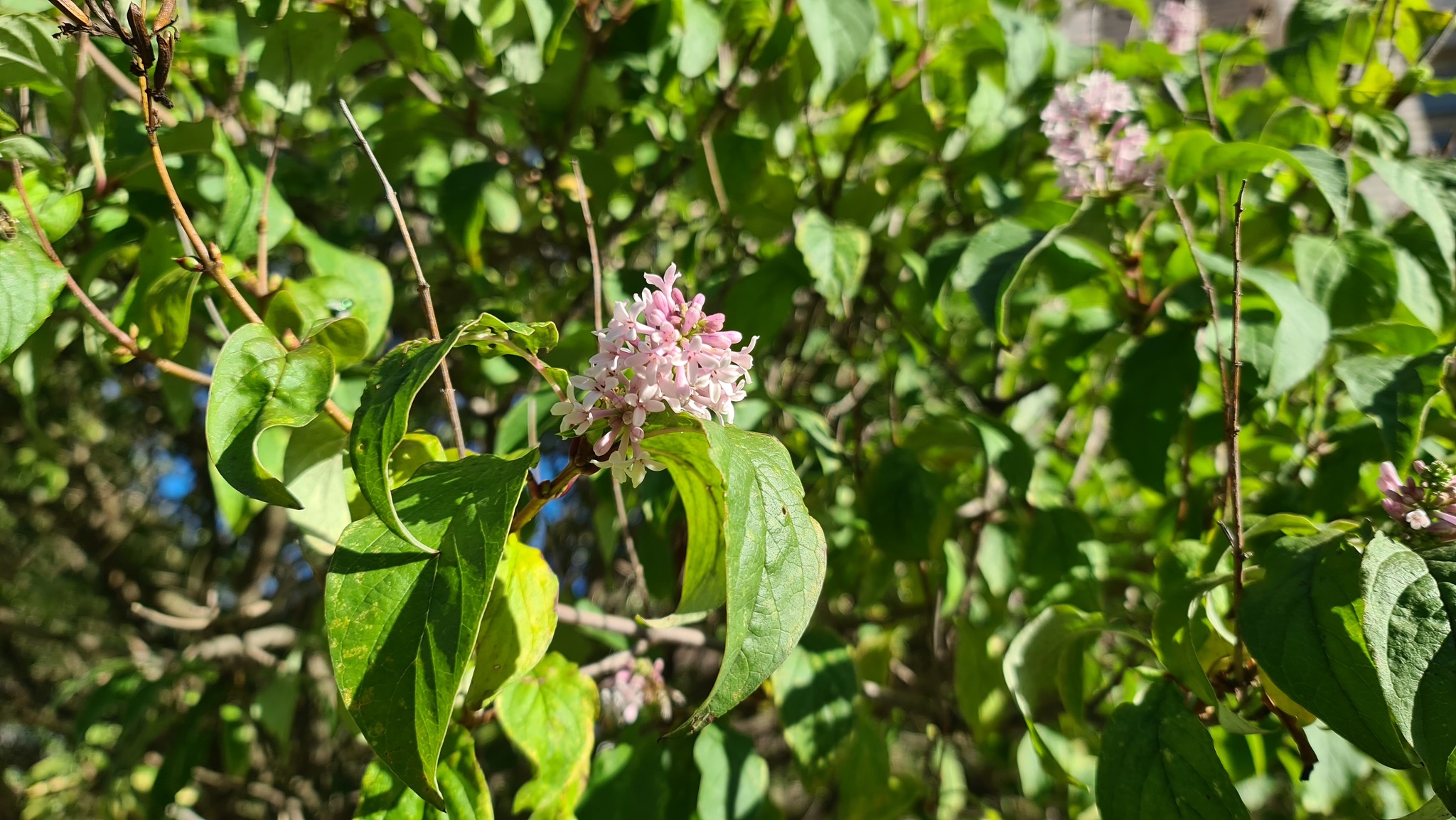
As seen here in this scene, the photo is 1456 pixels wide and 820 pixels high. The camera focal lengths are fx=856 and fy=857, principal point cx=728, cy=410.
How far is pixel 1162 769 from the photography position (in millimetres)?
792

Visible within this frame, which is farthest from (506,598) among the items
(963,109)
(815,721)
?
(963,109)

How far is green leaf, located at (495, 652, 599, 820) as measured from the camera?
3.00 feet

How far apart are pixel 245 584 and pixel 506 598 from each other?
2.18m

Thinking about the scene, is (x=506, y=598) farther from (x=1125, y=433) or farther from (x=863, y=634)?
(x=863, y=634)

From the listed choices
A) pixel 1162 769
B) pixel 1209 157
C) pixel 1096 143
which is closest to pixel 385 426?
pixel 1162 769

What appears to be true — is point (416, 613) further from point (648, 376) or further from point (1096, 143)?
point (1096, 143)

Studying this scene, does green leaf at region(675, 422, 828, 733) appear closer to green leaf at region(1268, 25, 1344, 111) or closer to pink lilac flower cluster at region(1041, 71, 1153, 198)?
pink lilac flower cluster at region(1041, 71, 1153, 198)

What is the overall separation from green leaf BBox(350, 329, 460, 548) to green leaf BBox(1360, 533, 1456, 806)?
0.70 metres

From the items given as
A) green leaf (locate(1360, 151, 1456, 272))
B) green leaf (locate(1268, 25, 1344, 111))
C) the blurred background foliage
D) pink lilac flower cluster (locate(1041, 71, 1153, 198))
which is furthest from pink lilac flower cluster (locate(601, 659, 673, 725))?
green leaf (locate(1268, 25, 1344, 111))

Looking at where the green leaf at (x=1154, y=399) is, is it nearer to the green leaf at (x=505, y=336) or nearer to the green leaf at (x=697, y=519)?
the green leaf at (x=697, y=519)

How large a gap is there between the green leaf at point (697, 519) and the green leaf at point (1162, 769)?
16.5 inches

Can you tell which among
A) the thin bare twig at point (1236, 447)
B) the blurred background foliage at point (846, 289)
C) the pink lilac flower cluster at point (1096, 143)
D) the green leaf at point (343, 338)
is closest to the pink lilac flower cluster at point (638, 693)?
the blurred background foliage at point (846, 289)

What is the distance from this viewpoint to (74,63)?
982 millimetres

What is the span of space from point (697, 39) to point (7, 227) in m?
0.88
